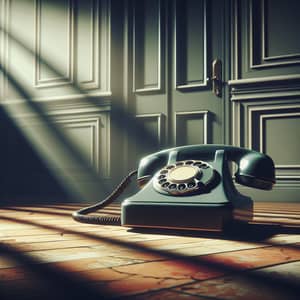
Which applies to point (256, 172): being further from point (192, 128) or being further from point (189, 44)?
point (189, 44)

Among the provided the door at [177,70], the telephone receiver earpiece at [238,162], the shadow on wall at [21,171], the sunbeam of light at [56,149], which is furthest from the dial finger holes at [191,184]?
the shadow on wall at [21,171]

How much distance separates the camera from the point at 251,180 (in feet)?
4.05

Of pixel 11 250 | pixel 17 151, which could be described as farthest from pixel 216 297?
pixel 17 151

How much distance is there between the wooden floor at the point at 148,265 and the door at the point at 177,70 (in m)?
1.93

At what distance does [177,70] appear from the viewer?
124 inches

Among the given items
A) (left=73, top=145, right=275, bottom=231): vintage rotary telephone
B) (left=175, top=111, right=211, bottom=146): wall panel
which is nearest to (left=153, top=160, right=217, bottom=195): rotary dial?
(left=73, top=145, right=275, bottom=231): vintage rotary telephone

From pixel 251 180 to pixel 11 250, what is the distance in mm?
631

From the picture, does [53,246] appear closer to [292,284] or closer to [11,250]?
[11,250]

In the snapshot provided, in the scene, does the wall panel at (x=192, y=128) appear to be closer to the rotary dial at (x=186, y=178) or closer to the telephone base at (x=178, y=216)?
the rotary dial at (x=186, y=178)

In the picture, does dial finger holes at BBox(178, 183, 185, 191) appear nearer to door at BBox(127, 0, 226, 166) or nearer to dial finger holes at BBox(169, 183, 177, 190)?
dial finger holes at BBox(169, 183, 177, 190)

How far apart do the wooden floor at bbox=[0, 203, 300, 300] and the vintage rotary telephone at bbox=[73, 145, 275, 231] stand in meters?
0.04

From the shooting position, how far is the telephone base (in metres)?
1.11

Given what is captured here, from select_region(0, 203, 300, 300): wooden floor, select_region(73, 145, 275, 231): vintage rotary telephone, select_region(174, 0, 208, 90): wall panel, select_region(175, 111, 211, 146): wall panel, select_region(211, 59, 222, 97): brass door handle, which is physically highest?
select_region(174, 0, 208, 90): wall panel

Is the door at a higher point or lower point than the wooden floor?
higher
